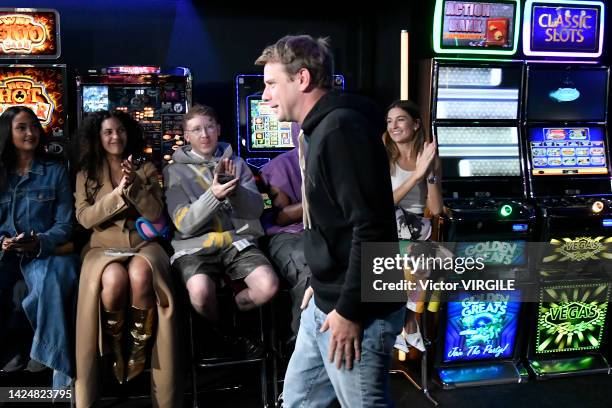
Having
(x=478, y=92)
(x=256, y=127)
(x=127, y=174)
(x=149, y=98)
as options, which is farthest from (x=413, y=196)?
(x=149, y=98)

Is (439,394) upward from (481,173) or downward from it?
downward

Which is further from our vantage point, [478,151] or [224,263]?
[478,151]

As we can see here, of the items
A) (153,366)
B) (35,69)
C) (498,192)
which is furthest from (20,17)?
(498,192)

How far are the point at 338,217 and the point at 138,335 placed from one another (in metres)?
1.76

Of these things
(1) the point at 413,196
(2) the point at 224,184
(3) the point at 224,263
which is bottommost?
(3) the point at 224,263

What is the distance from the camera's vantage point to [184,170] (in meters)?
3.54

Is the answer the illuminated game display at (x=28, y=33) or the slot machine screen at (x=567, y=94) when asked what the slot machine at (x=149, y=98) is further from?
the slot machine screen at (x=567, y=94)

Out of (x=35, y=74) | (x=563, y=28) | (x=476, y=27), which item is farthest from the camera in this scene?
(x=563, y=28)

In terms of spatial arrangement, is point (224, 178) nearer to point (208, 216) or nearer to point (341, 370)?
point (208, 216)

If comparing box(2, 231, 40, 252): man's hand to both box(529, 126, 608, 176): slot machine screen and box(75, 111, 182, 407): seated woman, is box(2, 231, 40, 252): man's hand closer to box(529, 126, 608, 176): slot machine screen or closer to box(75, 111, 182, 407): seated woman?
box(75, 111, 182, 407): seated woman

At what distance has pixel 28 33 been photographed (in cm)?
398

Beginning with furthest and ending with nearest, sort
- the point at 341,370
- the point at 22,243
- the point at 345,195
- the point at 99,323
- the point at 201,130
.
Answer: the point at 201,130, the point at 22,243, the point at 99,323, the point at 341,370, the point at 345,195

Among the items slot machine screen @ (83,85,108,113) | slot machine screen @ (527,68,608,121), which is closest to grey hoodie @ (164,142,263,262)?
slot machine screen @ (83,85,108,113)

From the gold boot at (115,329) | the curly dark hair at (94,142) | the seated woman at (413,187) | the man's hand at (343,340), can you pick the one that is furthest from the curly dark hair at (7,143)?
the man's hand at (343,340)
